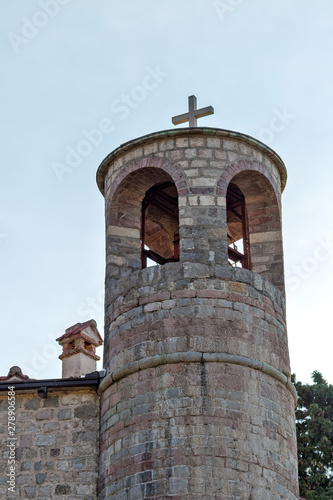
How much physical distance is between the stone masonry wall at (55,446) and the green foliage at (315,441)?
27.0ft

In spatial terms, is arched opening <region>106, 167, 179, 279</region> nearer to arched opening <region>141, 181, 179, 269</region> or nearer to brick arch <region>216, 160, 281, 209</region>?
arched opening <region>141, 181, 179, 269</region>

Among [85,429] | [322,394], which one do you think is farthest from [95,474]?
[322,394]

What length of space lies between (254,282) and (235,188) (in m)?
2.03

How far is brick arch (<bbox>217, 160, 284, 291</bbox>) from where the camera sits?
1238 cm

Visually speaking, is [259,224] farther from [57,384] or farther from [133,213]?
[57,384]

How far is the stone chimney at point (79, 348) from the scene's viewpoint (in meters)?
13.6

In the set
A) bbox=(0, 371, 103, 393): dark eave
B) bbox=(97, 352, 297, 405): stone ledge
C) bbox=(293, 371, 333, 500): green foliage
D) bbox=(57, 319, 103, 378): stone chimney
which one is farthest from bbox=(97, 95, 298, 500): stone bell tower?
bbox=(293, 371, 333, 500): green foliage

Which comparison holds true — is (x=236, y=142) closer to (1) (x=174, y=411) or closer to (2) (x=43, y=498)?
(1) (x=174, y=411)

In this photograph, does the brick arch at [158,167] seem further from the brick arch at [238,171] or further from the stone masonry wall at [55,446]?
the stone masonry wall at [55,446]

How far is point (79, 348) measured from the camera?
13.6 m

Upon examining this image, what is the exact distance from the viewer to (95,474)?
1102cm

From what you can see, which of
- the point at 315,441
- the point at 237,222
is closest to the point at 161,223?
the point at 237,222

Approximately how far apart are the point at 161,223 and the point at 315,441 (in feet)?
25.8

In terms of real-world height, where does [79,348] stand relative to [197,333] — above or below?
above
